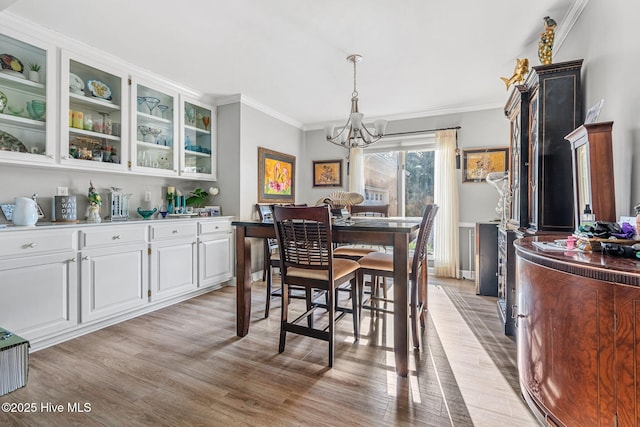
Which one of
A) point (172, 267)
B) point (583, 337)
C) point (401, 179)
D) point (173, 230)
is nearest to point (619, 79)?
point (583, 337)

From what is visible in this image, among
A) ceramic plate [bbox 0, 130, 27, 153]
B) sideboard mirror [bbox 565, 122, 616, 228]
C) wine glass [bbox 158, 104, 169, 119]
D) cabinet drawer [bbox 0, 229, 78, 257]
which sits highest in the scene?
wine glass [bbox 158, 104, 169, 119]

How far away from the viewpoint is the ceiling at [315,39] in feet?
6.83

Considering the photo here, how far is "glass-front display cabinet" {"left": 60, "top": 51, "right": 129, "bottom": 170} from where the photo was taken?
2.49 m

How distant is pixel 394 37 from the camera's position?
95.8 inches

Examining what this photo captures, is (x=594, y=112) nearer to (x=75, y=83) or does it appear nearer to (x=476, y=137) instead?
(x=476, y=137)

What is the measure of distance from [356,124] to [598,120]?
65.6 inches

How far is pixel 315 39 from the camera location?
2.48 m

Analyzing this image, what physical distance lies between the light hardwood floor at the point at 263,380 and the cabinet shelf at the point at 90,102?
2033 millimetres

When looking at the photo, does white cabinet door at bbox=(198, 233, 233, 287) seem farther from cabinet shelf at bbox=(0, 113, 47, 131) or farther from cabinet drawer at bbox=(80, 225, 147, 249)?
cabinet shelf at bbox=(0, 113, 47, 131)

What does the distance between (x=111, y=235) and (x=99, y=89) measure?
4.66 feet

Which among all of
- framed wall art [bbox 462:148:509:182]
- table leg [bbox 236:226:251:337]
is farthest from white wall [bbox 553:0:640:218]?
table leg [bbox 236:226:251:337]

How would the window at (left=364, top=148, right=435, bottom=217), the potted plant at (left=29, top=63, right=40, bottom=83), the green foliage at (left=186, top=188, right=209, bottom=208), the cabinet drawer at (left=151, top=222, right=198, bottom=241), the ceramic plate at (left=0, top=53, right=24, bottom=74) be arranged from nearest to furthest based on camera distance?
the ceramic plate at (left=0, top=53, right=24, bottom=74) → the potted plant at (left=29, top=63, right=40, bottom=83) → the cabinet drawer at (left=151, top=222, right=198, bottom=241) → the green foliage at (left=186, top=188, right=209, bottom=208) → the window at (left=364, top=148, right=435, bottom=217)

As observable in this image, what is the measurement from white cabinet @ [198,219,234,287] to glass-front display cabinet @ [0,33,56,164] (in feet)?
5.05

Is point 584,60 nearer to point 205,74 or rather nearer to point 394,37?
point 394,37
